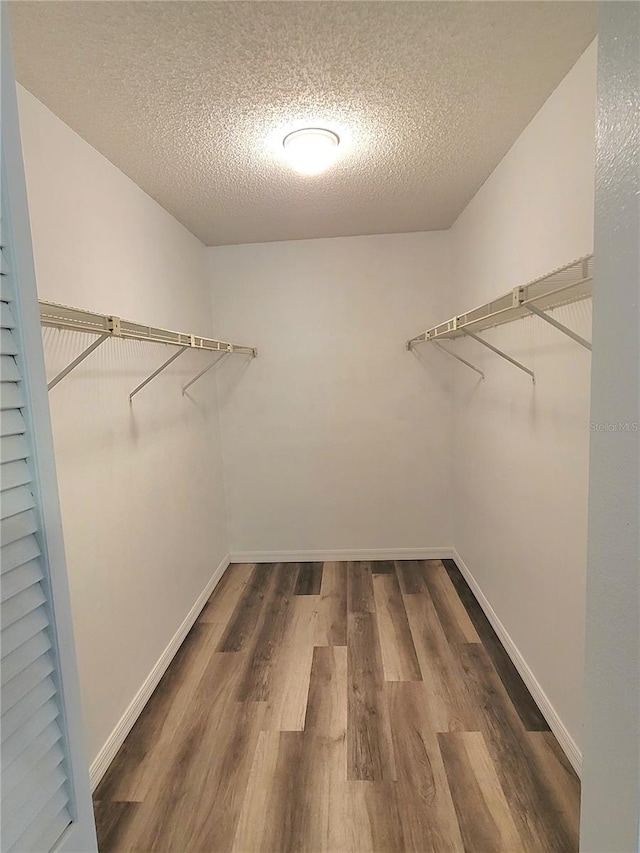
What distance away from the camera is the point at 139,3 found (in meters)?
1.17

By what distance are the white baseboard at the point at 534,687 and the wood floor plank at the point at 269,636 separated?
1.17 meters

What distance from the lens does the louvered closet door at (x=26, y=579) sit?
0.70 meters

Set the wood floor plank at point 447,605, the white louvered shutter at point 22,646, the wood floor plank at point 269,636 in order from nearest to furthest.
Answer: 1. the white louvered shutter at point 22,646
2. the wood floor plank at point 269,636
3. the wood floor plank at point 447,605

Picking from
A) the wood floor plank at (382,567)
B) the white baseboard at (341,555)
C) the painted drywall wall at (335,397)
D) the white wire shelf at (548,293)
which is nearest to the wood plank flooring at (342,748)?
the wood floor plank at (382,567)

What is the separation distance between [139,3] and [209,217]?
5.44 feet

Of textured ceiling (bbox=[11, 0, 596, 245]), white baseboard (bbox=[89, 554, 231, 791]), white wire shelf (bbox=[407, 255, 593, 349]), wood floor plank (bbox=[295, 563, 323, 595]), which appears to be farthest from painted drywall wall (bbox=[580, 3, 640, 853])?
wood floor plank (bbox=[295, 563, 323, 595])

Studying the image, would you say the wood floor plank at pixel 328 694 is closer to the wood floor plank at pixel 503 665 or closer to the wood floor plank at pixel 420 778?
the wood floor plank at pixel 420 778

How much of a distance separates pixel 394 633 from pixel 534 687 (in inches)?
30.4

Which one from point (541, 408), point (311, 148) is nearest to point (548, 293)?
point (541, 408)

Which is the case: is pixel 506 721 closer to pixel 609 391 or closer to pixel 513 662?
pixel 513 662

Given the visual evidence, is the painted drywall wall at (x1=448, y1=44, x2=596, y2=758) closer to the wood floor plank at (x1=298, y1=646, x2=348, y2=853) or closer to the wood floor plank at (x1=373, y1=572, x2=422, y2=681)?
the wood floor plank at (x1=373, y1=572, x2=422, y2=681)

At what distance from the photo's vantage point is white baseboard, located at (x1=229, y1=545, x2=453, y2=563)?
3.57m

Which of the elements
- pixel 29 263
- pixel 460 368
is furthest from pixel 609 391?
pixel 460 368

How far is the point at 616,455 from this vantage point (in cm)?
74
